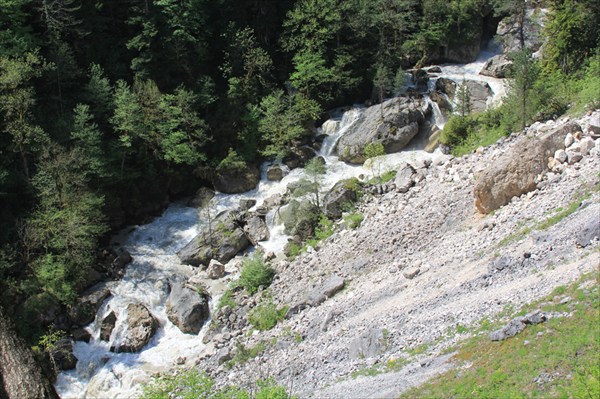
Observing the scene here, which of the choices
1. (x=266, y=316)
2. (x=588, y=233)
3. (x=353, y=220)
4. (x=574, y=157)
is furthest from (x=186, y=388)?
(x=574, y=157)

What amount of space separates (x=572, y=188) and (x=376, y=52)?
87.6 feet

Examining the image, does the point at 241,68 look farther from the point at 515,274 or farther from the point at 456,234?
the point at 515,274

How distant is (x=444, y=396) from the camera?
14.1 m


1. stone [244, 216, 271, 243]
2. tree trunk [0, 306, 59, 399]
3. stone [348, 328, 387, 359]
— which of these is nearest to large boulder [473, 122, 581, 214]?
stone [348, 328, 387, 359]

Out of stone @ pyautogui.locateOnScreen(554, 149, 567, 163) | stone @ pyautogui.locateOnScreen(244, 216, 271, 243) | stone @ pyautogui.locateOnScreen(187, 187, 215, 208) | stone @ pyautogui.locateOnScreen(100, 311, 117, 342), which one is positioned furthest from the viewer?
stone @ pyautogui.locateOnScreen(187, 187, 215, 208)

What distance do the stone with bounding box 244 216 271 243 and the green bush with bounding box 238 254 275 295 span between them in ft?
13.0

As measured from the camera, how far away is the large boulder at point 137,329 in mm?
28016

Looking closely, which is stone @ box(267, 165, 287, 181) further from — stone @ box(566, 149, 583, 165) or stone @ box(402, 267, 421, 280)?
stone @ box(566, 149, 583, 165)

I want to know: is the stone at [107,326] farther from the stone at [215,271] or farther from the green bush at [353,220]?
the green bush at [353,220]

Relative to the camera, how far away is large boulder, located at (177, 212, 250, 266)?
3331 cm

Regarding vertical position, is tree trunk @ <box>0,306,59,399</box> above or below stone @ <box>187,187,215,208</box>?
above

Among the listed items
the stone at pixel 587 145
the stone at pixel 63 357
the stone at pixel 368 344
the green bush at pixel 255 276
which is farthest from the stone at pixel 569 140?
the stone at pixel 63 357

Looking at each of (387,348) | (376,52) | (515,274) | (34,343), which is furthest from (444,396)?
(376,52)

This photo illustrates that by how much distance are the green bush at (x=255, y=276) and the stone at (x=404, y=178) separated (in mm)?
9655
